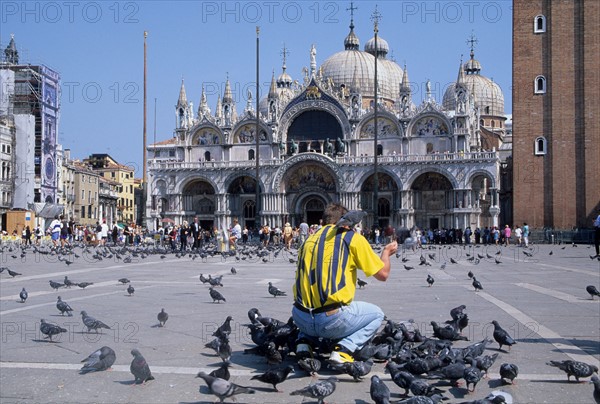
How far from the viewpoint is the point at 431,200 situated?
165ft

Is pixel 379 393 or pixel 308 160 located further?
pixel 308 160

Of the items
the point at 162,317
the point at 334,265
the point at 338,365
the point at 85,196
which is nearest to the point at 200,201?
the point at 85,196

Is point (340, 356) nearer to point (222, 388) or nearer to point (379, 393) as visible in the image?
point (379, 393)

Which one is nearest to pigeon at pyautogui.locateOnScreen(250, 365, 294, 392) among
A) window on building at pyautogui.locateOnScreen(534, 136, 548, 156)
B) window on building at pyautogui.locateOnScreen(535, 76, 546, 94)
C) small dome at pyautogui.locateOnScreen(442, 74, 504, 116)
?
window on building at pyautogui.locateOnScreen(534, 136, 548, 156)

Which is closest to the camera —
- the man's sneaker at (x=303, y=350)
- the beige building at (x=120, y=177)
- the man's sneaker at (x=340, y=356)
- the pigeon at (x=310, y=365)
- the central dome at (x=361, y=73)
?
the pigeon at (x=310, y=365)

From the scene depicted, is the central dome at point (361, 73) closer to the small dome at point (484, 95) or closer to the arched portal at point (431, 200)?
the small dome at point (484, 95)

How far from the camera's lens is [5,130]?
160 feet

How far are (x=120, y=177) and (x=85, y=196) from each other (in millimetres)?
13455

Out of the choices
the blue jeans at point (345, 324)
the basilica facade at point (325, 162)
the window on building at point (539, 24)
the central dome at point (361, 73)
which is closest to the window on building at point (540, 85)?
the window on building at point (539, 24)

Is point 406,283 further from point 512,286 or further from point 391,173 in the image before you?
point 391,173

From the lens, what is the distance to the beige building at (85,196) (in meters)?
69.2

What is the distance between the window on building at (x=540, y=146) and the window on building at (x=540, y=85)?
2415 millimetres

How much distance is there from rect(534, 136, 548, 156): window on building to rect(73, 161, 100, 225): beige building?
44760 millimetres

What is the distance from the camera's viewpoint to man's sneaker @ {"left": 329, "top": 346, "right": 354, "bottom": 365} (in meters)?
5.00
